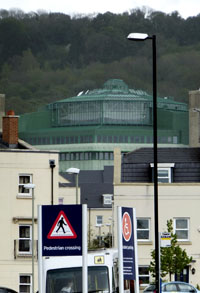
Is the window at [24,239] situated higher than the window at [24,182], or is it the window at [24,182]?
the window at [24,182]

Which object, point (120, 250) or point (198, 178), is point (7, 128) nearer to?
point (198, 178)

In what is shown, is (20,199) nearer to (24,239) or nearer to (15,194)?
(15,194)

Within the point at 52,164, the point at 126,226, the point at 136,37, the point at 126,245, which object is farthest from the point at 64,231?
the point at 52,164

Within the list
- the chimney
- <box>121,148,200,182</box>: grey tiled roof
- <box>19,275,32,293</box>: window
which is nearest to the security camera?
<box>121,148,200,182</box>: grey tiled roof

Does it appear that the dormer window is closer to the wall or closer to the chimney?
the wall

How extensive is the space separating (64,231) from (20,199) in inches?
1570

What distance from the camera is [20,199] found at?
69.2 meters

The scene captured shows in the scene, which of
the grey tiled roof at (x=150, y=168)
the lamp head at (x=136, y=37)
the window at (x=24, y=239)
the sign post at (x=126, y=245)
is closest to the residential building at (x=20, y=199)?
the window at (x=24, y=239)

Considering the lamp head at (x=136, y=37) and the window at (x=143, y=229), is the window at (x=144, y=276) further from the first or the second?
the lamp head at (x=136, y=37)

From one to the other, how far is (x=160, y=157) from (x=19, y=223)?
33.6ft

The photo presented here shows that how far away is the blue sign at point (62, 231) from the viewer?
1158 inches

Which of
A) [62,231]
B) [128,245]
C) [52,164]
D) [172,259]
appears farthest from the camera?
[52,164]

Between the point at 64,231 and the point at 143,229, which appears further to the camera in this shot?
the point at 143,229

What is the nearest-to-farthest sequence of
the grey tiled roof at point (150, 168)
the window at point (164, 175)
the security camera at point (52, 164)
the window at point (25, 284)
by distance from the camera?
the window at point (25, 284) → the security camera at point (52, 164) → the window at point (164, 175) → the grey tiled roof at point (150, 168)
